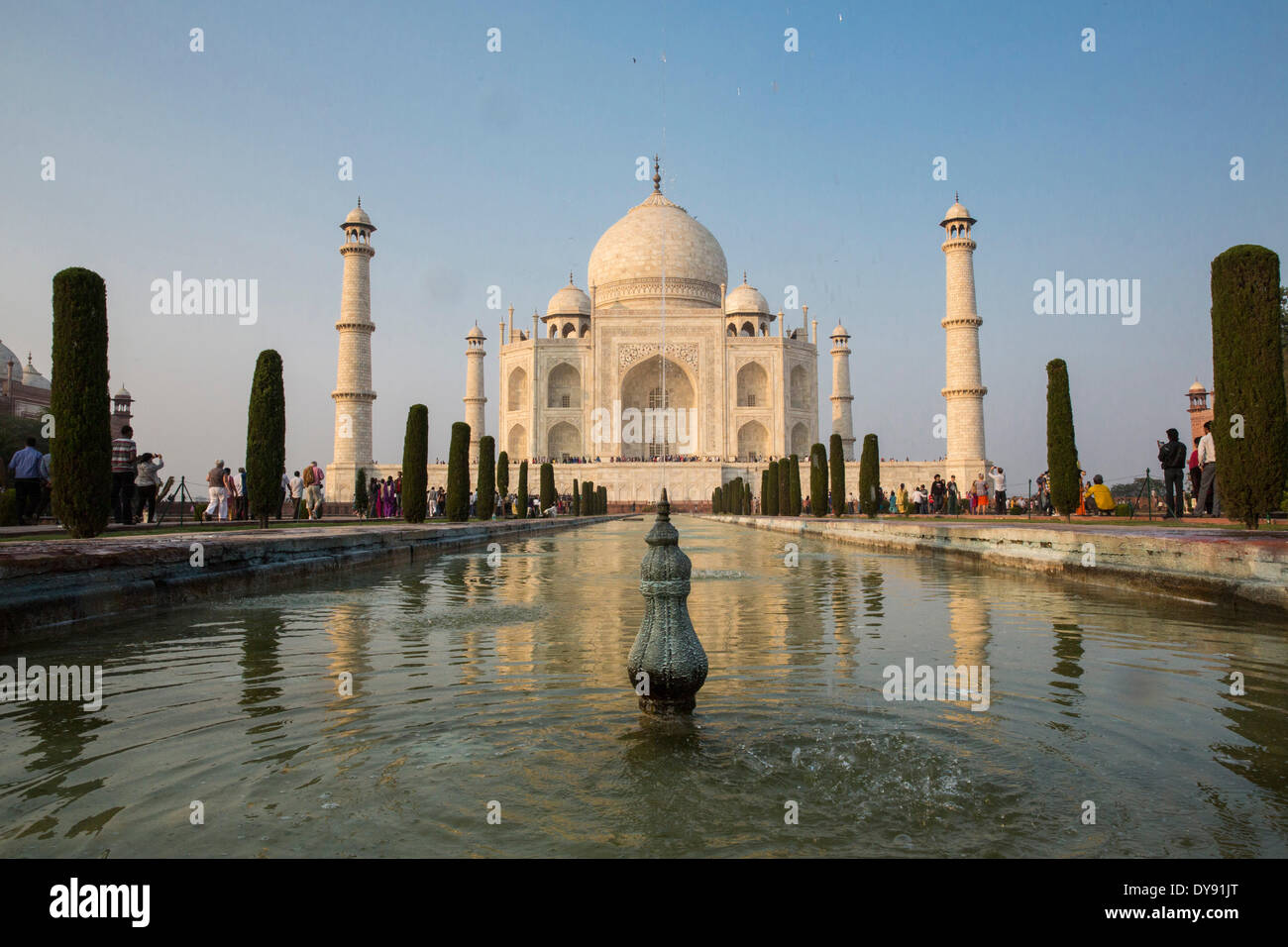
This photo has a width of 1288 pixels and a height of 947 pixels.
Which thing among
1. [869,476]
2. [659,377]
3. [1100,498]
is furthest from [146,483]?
[659,377]

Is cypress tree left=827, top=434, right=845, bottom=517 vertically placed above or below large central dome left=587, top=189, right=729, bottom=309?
below

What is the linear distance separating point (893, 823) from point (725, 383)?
36.1 meters

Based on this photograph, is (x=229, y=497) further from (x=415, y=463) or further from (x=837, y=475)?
(x=837, y=475)

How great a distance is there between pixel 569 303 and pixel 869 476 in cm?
2758

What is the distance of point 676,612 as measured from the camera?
2029 mm

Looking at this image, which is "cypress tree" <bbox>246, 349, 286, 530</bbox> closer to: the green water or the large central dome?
the green water

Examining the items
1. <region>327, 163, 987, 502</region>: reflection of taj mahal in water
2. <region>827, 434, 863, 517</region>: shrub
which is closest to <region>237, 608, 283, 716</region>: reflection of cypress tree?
<region>827, 434, 863, 517</region>: shrub

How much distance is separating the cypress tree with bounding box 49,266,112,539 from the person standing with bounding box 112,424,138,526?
260 centimetres

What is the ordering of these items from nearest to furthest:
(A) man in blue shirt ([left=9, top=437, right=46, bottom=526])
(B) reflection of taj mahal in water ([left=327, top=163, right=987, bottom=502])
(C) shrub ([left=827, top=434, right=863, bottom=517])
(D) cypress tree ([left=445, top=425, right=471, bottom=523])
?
(A) man in blue shirt ([left=9, top=437, right=46, bottom=526]), (D) cypress tree ([left=445, top=425, right=471, bottom=523]), (C) shrub ([left=827, top=434, right=863, bottom=517]), (B) reflection of taj mahal in water ([left=327, top=163, right=987, bottom=502])

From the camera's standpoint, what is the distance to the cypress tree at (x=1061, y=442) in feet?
35.6

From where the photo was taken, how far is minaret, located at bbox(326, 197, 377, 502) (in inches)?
1134

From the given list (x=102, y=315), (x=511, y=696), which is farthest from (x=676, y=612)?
(x=102, y=315)

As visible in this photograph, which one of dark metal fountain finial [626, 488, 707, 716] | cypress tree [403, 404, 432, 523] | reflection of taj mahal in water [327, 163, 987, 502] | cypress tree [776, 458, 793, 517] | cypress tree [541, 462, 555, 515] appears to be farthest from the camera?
reflection of taj mahal in water [327, 163, 987, 502]
